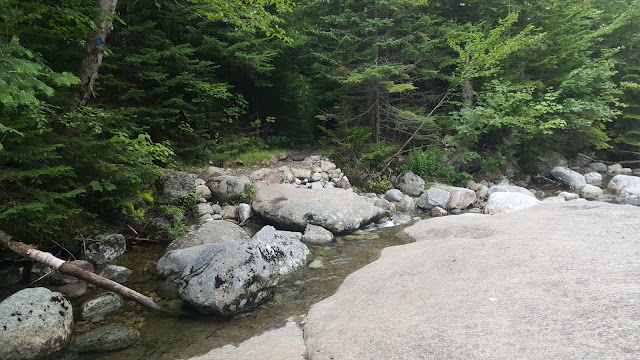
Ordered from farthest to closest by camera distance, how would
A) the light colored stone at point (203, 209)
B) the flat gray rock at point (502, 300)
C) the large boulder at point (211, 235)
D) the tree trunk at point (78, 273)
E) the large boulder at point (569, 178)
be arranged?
the large boulder at point (569, 178) < the light colored stone at point (203, 209) < the large boulder at point (211, 235) < the tree trunk at point (78, 273) < the flat gray rock at point (502, 300)

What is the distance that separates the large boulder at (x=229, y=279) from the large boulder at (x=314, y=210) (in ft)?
8.13

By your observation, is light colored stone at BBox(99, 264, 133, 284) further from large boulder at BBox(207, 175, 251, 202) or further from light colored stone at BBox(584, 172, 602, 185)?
light colored stone at BBox(584, 172, 602, 185)

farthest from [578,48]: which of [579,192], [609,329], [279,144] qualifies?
[609,329]

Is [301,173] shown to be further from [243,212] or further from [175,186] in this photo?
[175,186]

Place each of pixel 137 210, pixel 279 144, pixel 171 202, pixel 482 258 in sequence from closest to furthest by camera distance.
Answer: pixel 482 258
pixel 137 210
pixel 171 202
pixel 279 144

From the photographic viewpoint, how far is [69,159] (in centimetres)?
517

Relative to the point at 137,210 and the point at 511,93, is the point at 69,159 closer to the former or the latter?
the point at 137,210

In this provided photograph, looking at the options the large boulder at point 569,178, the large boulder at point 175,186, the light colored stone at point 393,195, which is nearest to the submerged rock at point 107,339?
the large boulder at point 175,186

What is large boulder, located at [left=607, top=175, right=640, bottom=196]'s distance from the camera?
417 inches

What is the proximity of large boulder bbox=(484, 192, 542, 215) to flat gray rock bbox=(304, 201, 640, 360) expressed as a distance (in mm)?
3407

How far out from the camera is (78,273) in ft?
13.0

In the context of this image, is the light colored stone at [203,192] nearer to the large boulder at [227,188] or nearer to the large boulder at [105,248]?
the large boulder at [227,188]

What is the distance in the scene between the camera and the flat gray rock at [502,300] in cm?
228

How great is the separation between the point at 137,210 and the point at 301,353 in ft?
16.2
